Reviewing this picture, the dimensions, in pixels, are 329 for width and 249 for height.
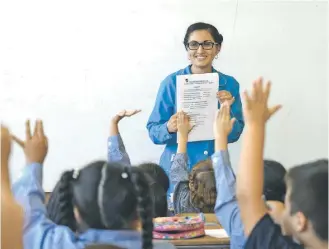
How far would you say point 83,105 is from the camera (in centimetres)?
340

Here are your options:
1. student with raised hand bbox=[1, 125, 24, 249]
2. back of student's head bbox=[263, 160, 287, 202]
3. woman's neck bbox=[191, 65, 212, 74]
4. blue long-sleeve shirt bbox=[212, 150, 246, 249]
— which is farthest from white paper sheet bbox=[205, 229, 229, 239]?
woman's neck bbox=[191, 65, 212, 74]

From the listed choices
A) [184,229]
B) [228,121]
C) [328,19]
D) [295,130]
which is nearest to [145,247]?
[228,121]

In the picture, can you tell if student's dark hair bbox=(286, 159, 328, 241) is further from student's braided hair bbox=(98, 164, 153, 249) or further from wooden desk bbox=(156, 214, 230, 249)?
wooden desk bbox=(156, 214, 230, 249)

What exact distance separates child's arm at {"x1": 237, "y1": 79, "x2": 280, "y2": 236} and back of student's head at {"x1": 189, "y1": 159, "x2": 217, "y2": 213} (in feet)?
3.05

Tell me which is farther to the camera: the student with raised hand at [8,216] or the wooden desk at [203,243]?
the wooden desk at [203,243]

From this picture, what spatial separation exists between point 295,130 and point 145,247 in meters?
2.64

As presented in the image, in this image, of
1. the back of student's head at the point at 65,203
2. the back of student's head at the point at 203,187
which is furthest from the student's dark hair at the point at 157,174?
the back of student's head at the point at 65,203

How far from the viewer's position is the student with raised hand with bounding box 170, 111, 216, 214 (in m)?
2.15

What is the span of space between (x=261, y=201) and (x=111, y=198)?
344 mm

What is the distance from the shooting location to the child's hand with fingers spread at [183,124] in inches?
109

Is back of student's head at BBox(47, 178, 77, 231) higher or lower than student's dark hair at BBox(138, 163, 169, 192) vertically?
higher

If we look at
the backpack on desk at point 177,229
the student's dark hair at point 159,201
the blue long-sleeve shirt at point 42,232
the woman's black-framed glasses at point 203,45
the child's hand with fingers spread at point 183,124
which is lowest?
the backpack on desk at point 177,229

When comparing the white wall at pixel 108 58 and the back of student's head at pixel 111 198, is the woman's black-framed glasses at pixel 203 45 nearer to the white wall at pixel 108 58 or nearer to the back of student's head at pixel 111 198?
the white wall at pixel 108 58

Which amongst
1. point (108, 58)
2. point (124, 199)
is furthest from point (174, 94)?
point (124, 199)
